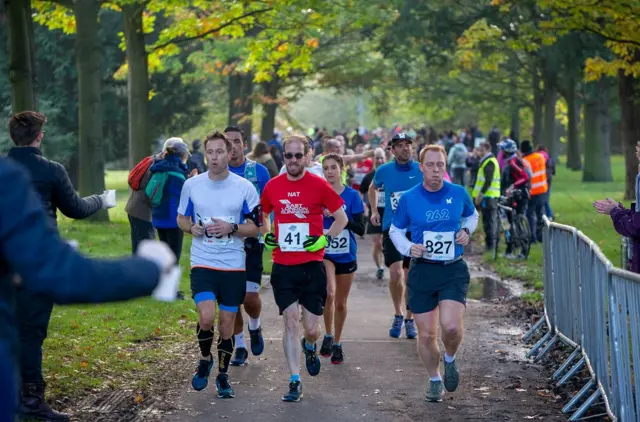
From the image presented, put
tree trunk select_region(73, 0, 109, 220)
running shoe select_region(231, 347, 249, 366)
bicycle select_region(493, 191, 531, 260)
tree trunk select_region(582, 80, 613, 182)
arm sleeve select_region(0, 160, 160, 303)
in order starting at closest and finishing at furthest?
arm sleeve select_region(0, 160, 160, 303)
running shoe select_region(231, 347, 249, 366)
bicycle select_region(493, 191, 531, 260)
tree trunk select_region(73, 0, 109, 220)
tree trunk select_region(582, 80, 613, 182)

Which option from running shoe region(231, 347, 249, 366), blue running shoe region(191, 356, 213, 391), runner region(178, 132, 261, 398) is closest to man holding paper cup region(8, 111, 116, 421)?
runner region(178, 132, 261, 398)

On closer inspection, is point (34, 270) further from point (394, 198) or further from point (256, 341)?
point (394, 198)

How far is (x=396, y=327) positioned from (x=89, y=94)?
1488cm

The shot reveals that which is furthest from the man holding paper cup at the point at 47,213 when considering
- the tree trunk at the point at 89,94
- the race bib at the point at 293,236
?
the tree trunk at the point at 89,94

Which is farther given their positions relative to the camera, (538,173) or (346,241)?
(538,173)

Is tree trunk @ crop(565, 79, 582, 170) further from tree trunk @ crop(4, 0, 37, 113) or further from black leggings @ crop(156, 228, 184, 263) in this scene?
black leggings @ crop(156, 228, 184, 263)

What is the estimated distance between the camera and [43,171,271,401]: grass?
9422mm

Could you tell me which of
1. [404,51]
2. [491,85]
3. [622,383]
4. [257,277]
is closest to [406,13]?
[404,51]

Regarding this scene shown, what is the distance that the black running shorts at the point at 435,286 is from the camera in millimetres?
9016

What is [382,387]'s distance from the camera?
959 centimetres

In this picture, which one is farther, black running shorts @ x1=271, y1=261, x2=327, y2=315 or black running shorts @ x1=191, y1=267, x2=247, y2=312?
black running shorts @ x1=271, y1=261, x2=327, y2=315

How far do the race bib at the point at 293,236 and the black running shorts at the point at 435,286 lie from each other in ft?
3.09

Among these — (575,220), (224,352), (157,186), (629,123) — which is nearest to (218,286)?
(224,352)

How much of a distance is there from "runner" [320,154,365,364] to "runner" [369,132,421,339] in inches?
46.9
